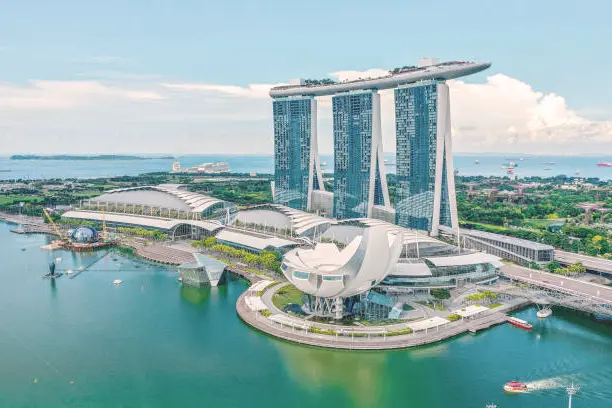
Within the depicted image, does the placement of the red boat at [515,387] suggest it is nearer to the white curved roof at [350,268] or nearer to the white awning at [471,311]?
the white awning at [471,311]

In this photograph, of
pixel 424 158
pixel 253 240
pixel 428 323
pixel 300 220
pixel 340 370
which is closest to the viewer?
pixel 340 370

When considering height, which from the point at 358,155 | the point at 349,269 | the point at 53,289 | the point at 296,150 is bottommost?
the point at 53,289

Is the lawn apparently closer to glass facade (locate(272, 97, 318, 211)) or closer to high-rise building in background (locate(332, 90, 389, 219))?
glass facade (locate(272, 97, 318, 211))

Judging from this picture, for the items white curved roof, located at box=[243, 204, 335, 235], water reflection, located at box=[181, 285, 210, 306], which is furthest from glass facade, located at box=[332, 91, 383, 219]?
water reflection, located at box=[181, 285, 210, 306]

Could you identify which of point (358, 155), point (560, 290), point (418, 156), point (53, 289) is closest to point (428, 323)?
point (560, 290)

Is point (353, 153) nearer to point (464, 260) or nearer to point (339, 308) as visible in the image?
point (464, 260)

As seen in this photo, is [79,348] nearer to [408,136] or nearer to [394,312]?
[394,312]

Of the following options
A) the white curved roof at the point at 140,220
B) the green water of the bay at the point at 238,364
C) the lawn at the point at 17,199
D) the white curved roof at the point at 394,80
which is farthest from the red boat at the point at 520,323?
the lawn at the point at 17,199
